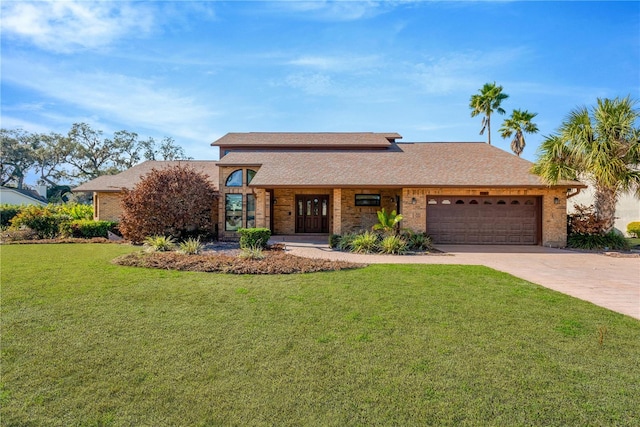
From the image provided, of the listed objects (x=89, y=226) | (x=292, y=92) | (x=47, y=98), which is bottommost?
(x=89, y=226)

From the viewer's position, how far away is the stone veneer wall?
45.8 feet

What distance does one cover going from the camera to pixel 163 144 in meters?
39.9

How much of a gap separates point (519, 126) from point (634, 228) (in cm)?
974

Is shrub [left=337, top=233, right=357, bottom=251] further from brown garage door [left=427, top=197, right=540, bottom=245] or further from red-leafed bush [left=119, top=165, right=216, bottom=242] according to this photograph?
red-leafed bush [left=119, top=165, right=216, bottom=242]

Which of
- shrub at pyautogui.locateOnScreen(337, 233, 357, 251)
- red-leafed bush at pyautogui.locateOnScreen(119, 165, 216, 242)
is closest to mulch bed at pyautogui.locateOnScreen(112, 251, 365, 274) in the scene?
shrub at pyautogui.locateOnScreen(337, 233, 357, 251)

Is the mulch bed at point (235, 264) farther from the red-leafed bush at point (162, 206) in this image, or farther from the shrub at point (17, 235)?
the shrub at point (17, 235)

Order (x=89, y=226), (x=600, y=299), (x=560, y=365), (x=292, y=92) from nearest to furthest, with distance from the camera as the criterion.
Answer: (x=560, y=365)
(x=600, y=299)
(x=292, y=92)
(x=89, y=226)

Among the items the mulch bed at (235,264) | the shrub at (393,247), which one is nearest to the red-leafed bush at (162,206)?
the mulch bed at (235,264)

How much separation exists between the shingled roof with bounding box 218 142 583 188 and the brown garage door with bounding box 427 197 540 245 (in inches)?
43.1

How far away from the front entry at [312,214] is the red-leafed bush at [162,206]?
17.6ft

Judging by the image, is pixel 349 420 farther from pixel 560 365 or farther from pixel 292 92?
pixel 292 92

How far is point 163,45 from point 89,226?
11.0m

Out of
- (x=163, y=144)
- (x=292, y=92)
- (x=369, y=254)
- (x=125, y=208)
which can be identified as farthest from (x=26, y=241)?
(x=163, y=144)

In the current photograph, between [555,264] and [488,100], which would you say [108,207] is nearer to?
[555,264]
